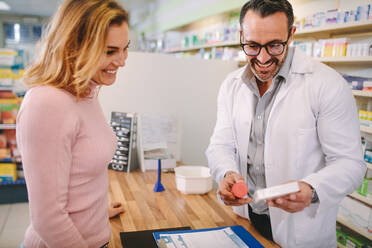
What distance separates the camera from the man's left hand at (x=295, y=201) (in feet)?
3.39

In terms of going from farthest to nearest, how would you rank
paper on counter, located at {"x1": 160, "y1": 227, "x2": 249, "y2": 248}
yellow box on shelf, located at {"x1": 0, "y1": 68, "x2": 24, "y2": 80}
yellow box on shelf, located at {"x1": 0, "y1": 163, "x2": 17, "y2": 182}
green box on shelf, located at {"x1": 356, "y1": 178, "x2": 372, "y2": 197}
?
1. yellow box on shelf, located at {"x1": 0, "y1": 163, "x2": 17, "y2": 182}
2. yellow box on shelf, located at {"x1": 0, "y1": 68, "x2": 24, "y2": 80}
3. green box on shelf, located at {"x1": 356, "y1": 178, "x2": 372, "y2": 197}
4. paper on counter, located at {"x1": 160, "y1": 227, "x2": 249, "y2": 248}

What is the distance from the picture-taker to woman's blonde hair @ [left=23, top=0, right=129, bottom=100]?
958 millimetres

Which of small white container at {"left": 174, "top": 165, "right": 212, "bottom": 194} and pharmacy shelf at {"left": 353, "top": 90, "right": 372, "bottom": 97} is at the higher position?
pharmacy shelf at {"left": 353, "top": 90, "right": 372, "bottom": 97}

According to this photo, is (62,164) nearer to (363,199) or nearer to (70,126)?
(70,126)

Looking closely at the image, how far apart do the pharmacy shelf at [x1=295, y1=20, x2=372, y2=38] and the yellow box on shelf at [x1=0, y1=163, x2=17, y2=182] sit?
4.02 metres

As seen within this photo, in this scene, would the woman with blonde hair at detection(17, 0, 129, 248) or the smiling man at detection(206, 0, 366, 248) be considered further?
the smiling man at detection(206, 0, 366, 248)

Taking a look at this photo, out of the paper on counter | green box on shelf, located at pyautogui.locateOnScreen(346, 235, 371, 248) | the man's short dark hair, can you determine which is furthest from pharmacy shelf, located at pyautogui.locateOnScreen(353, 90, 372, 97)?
the paper on counter

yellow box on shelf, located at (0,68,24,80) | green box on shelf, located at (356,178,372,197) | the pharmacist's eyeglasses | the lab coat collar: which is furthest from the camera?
yellow box on shelf, located at (0,68,24,80)

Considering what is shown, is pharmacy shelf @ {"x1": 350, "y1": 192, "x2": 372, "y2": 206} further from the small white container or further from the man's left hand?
the man's left hand

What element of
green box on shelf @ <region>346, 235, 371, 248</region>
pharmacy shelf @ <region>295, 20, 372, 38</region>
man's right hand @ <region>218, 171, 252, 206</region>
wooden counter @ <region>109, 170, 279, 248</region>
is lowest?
green box on shelf @ <region>346, 235, 371, 248</region>

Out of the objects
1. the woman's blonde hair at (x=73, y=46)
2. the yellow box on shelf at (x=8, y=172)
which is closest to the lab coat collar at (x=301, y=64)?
the woman's blonde hair at (x=73, y=46)

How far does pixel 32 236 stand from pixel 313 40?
3297mm

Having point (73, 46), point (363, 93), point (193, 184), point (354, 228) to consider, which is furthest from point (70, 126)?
point (354, 228)

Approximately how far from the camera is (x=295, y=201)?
1.08m
